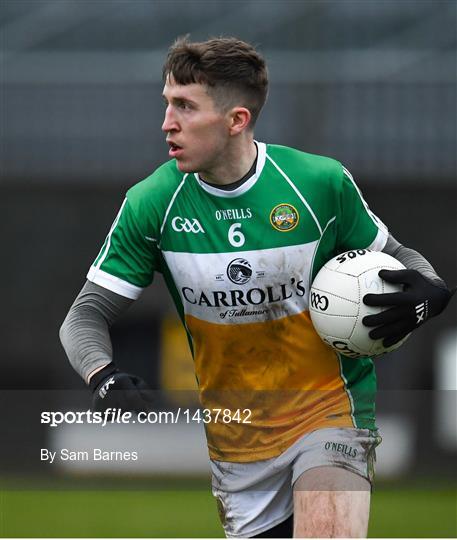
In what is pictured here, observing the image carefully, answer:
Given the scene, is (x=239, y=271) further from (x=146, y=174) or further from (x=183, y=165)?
(x=146, y=174)

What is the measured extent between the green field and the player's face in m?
4.22

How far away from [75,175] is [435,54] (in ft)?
14.8

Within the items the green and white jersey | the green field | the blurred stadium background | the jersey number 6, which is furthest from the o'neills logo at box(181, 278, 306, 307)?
the green field

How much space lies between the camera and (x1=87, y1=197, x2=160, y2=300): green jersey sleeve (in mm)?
4246

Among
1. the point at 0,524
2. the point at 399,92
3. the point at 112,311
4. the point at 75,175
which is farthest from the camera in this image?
the point at 399,92

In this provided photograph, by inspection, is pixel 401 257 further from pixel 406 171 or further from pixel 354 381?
pixel 406 171

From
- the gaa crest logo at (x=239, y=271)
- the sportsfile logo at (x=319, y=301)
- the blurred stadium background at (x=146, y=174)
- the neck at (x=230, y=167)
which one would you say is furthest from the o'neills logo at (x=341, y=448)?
the blurred stadium background at (x=146, y=174)

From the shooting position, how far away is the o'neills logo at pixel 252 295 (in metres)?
4.29

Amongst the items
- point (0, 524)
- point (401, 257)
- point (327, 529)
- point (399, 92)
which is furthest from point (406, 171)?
point (327, 529)

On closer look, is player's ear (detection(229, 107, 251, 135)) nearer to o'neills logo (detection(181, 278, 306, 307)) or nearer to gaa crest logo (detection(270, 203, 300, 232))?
gaa crest logo (detection(270, 203, 300, 232))

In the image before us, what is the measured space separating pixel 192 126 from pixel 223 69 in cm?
25

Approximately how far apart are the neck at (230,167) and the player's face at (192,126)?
0.06m

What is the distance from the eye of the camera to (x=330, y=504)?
403 centimetres

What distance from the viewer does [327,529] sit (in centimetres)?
401
